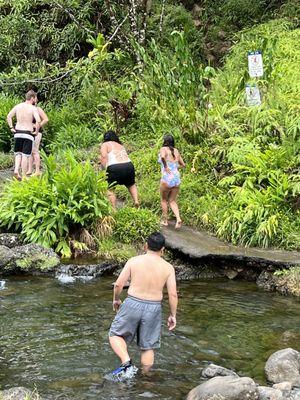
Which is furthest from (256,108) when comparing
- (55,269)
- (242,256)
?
(55,269)

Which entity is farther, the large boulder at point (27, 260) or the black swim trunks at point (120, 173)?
the black swim trunks at point (120, 173)

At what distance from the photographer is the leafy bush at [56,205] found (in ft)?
34.6

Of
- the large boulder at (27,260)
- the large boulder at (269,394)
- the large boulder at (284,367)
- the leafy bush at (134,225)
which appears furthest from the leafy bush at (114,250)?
the large boulder at (269,394)

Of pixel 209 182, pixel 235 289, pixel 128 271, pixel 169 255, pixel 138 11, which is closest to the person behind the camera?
pixel 128 271

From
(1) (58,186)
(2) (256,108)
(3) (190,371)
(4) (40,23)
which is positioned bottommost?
(3) (190,371)

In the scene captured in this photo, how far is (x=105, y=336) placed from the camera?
24.6 feet

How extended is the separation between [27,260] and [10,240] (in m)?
0.90

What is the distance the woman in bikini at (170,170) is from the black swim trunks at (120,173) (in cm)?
63

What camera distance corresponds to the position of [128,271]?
6184mm

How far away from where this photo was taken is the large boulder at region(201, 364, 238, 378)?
20.8 feet

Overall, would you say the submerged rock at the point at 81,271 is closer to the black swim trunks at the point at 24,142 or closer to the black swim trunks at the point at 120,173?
the black swim trunks at the point at 120,173

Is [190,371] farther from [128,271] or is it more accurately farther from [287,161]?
[287,161]

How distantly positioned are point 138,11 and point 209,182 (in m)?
7.87

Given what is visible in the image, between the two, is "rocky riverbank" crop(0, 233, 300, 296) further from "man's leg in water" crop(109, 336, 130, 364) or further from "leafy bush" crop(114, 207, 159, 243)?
"man's leg in water" crop(109, 336, 130, 364)
